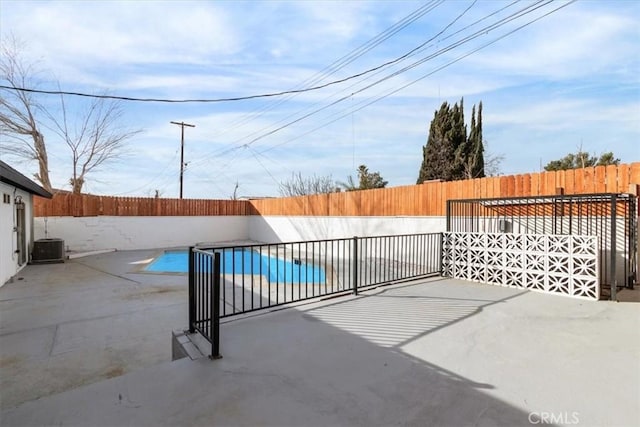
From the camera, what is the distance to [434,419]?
68.7 inches

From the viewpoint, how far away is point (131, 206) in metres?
13.4

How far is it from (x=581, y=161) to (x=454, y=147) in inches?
212

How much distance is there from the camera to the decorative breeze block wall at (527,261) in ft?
14.3

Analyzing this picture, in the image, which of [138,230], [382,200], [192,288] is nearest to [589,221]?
[382,200]

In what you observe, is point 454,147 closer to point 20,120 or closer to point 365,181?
point 365,181

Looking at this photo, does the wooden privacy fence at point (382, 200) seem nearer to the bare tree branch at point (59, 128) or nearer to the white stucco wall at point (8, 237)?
the white stucco wall at point (8, 237)

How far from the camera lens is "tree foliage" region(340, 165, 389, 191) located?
2250cm

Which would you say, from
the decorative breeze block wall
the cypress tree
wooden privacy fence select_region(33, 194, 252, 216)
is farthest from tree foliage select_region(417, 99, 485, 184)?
the decorative breeze block wall

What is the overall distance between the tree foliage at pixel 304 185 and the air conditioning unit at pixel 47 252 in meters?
16.0

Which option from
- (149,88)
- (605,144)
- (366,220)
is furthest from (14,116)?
(605,144)

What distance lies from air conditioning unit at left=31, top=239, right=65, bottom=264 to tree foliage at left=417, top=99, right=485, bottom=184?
608 inches

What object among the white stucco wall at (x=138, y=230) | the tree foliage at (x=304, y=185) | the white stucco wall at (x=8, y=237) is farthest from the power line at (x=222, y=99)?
the tree foliage at (x=304, y=185)

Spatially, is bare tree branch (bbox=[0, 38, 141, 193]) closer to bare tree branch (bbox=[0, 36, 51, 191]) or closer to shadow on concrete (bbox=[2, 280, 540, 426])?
bare tree branch (bbox=[0, 36, 51, 191])

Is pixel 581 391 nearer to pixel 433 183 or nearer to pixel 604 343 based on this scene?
pixel 604 343
